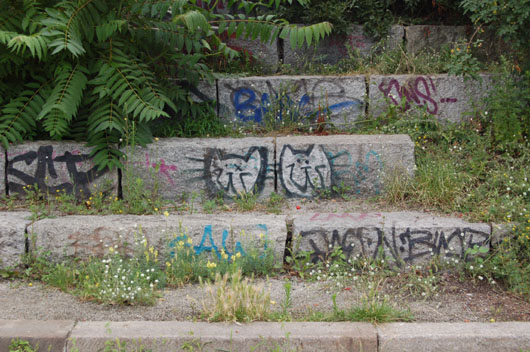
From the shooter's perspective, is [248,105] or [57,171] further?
[248,105]

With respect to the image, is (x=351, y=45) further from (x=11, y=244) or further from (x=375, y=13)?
(x=11, y=244)

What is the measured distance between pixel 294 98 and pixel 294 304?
283 cm

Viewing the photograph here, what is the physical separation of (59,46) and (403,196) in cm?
336

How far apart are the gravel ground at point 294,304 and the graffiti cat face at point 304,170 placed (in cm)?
120

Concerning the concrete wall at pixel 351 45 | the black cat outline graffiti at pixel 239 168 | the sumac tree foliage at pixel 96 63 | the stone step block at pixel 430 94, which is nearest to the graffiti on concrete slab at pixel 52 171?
the sumac tree foliage at pixel 96 63

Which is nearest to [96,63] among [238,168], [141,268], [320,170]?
[238,168]

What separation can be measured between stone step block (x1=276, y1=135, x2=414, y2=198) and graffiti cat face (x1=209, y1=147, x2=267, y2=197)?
0.20m

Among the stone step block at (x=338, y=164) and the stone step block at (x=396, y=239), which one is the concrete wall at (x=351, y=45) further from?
the stone step block at (x=396, y=239)

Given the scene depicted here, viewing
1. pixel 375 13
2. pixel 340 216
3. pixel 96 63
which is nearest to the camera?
pixel 340 216

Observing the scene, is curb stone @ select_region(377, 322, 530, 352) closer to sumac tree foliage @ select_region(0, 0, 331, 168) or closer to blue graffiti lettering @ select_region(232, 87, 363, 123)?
sumac tree foliage @ select_region(0, 0, 331, 168)

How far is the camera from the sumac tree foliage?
4945mm

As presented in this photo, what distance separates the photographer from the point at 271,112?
625 cm

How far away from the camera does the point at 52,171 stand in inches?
211

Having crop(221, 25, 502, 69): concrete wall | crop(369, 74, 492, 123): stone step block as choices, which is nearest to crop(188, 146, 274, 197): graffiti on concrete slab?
crop(369, 74, 492, 123): stone step block
